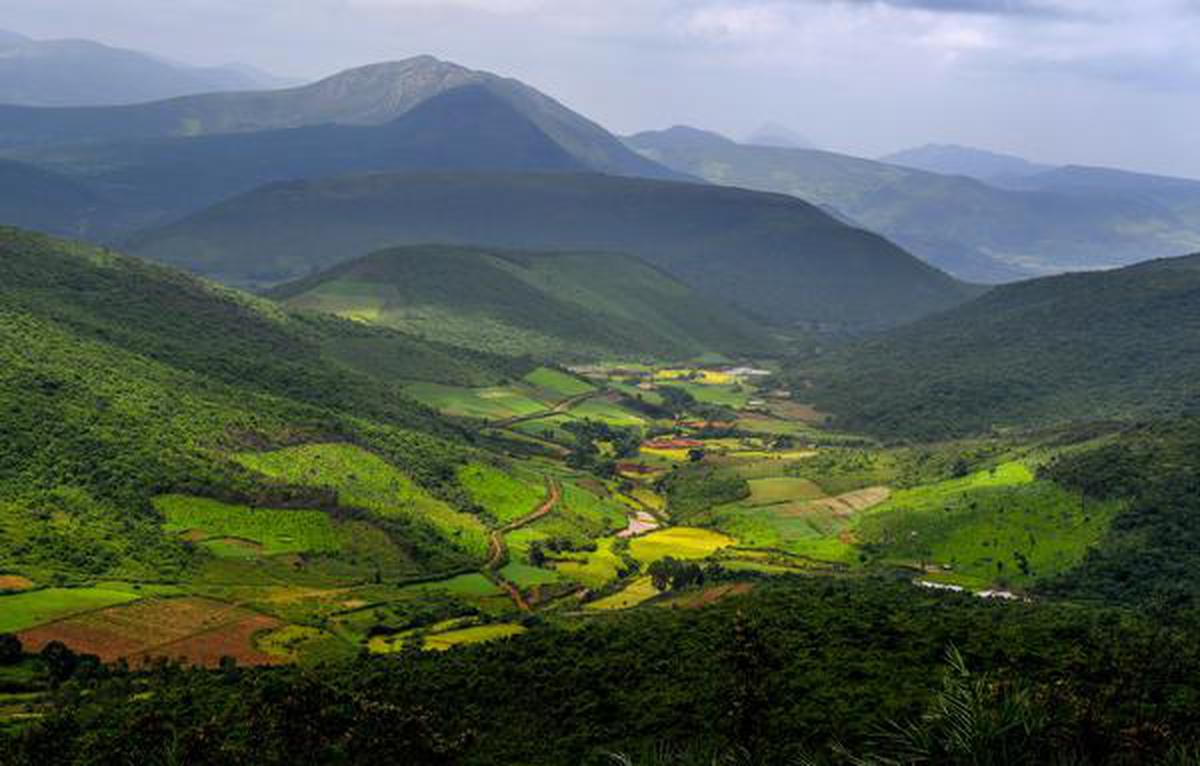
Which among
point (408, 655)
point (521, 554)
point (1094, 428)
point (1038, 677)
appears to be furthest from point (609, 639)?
point (1094, 428)

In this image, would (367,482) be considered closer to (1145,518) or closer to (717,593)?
(717,593)

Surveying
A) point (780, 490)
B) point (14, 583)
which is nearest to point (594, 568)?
point (780, 490)

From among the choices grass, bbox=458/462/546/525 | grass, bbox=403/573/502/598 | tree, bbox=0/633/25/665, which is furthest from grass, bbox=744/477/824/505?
tree, bbox=0/633/25/665

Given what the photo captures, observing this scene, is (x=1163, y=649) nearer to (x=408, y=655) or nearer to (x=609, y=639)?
(x=609, y=639)

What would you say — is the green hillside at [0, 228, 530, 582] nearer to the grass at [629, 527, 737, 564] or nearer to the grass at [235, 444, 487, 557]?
the grass at [235, 444, 487, 557]

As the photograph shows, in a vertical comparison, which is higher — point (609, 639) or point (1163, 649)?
point (1163, 649)

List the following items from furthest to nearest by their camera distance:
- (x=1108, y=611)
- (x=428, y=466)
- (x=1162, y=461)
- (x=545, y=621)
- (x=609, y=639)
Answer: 1. (x=428, y=466)
2. (x=1162, y=461)
3. (x=545, y=621)
4. (x=1108, y=611)
5. (x=609, y=639)
